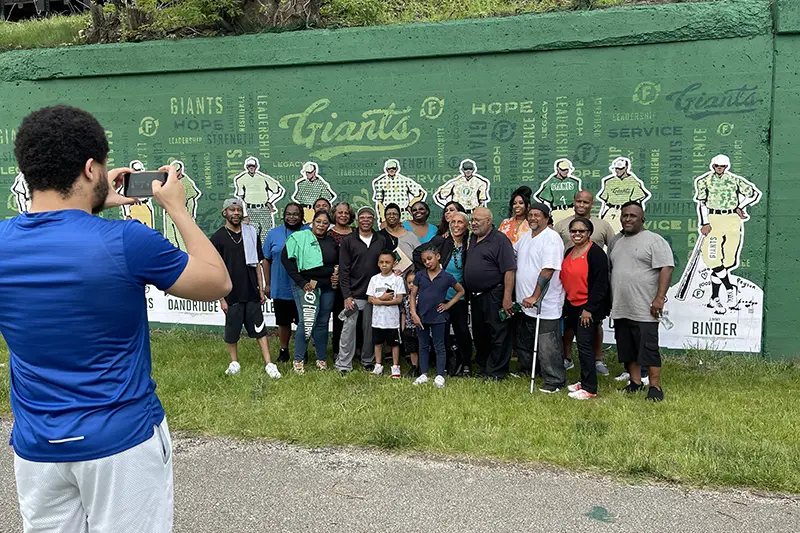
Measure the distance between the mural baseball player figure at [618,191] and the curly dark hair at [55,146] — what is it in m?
6.35

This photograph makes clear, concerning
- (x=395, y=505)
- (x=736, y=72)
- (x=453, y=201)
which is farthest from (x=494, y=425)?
(x=736, y=72)

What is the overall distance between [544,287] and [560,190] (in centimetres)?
183

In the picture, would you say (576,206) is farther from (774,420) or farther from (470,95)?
(774,420)

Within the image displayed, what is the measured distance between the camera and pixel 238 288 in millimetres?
6977

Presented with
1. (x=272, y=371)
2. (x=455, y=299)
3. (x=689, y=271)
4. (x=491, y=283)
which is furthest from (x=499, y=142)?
(x=272, y=371)

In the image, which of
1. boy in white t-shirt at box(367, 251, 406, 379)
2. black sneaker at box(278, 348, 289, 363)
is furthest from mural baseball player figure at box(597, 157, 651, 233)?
black sneaker at box(278, 348, 289, 363)

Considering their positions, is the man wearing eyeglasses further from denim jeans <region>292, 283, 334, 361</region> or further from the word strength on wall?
denim jeans <region>292, 283, 334, 361</region>

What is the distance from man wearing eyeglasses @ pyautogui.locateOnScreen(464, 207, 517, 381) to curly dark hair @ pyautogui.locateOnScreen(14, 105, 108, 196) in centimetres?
485

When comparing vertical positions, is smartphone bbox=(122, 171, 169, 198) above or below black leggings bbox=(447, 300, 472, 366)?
above

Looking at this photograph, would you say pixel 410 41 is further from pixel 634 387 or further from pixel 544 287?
pixel 634 387

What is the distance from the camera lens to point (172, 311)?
9.06 metres

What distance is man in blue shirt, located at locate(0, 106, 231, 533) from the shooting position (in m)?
2.02

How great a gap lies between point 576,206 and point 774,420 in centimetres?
267

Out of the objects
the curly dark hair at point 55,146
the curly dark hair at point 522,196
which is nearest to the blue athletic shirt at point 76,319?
the curly dark hair at point 55,146
